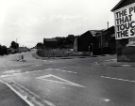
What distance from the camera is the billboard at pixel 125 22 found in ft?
78.4

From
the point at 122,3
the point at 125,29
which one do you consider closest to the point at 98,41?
the point at 122,3

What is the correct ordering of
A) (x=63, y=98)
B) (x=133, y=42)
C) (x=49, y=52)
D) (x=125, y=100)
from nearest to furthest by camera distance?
(x=125, y=100) < (x=63, y=98) < (x=133, y=42) < (x=49, y=52)

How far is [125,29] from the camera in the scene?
25000 mm

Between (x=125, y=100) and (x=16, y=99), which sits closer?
(x=125, y=100)

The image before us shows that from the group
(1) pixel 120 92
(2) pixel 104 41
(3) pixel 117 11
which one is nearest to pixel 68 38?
(2) pixel 104 41

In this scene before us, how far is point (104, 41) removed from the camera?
2314 inches

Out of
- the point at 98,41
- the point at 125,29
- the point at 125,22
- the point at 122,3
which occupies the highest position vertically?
the point at 122,3

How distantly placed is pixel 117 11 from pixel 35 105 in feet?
71.1

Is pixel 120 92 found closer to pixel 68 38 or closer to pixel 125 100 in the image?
pixel 125 100

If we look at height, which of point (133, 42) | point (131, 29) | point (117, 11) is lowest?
point (133, 42)

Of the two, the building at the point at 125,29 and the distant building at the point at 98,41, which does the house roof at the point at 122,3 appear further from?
the distant building at the point at 98,41

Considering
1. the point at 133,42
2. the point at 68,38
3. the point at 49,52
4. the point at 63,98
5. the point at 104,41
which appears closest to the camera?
the point at 63,98

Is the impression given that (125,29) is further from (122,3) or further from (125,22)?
A: (122,3)

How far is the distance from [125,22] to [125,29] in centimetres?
87
